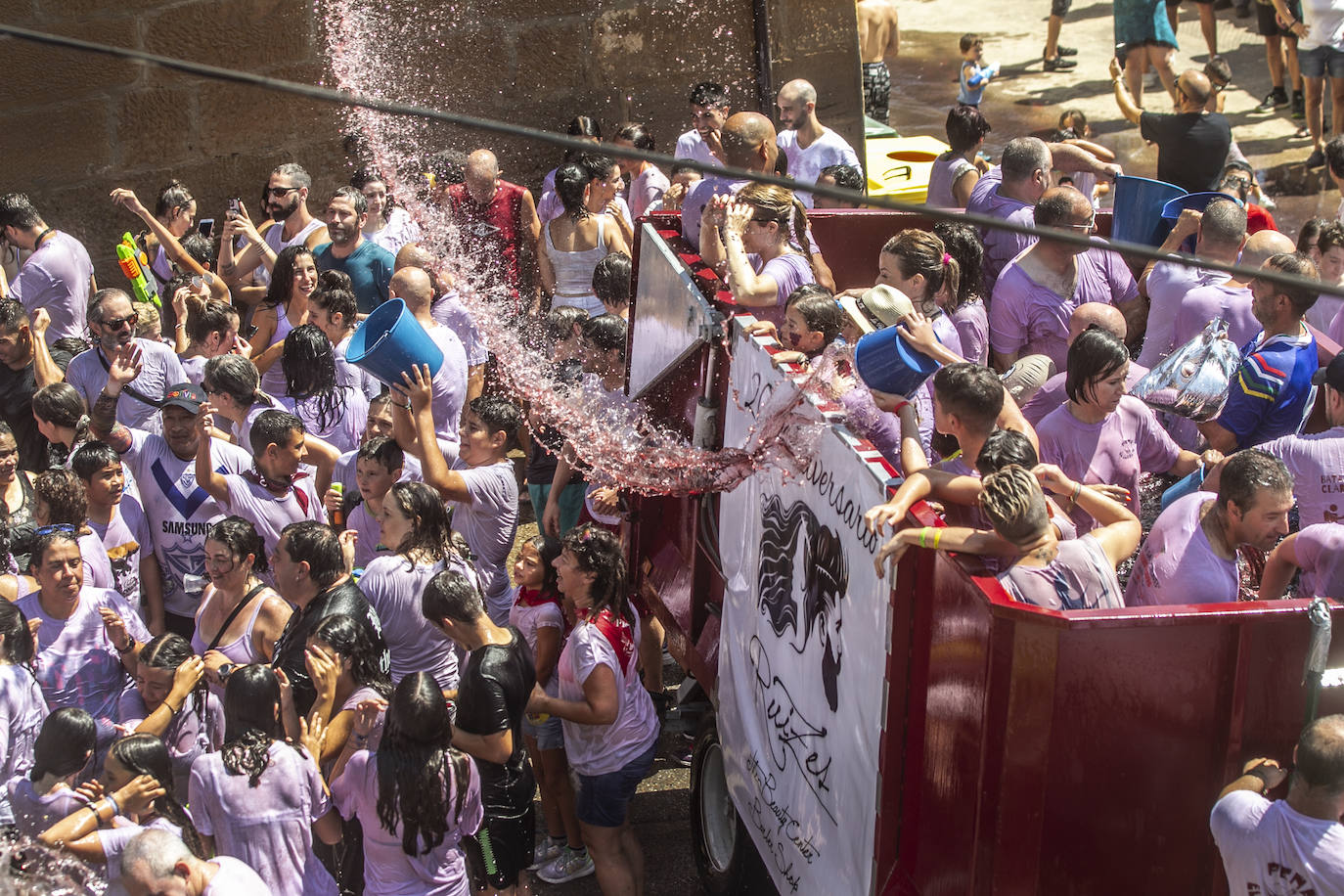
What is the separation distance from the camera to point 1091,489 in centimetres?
387

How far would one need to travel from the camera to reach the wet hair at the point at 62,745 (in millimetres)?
4078

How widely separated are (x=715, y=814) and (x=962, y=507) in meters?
1.80

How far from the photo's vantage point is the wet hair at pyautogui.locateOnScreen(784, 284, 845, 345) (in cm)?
452

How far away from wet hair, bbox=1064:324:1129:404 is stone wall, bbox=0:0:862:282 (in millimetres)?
6393

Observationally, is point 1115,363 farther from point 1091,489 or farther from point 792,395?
point 792,395

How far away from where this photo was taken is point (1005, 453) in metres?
3.69

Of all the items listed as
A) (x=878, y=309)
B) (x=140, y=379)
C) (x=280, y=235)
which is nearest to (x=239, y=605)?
(x=140, y=379)

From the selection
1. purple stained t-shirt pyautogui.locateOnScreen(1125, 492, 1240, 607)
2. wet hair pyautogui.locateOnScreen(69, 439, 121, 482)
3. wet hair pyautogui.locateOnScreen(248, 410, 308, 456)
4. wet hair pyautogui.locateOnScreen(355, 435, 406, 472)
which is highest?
purple stained t-shirt pyautogui.locateOnScreen(1125, 492, 1240, 607)

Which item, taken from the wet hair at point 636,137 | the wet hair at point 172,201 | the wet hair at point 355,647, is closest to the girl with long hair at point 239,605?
the wet hair at point 355,647

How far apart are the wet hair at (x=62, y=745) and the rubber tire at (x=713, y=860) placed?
209 cm

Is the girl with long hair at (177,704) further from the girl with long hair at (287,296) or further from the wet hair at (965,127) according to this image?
the wet hair at (965,127)

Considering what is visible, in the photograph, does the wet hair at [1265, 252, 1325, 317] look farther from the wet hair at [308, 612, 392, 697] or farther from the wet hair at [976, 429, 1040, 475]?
the wet hair at [308, 612, 392, 697]

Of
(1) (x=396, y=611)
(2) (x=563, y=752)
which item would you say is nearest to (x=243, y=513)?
(1) (x=396, y=611)

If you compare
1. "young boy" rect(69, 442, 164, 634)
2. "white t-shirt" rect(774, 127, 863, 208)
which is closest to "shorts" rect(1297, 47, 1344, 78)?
"white t-shirt" rect(774, 127, 863, 208)
